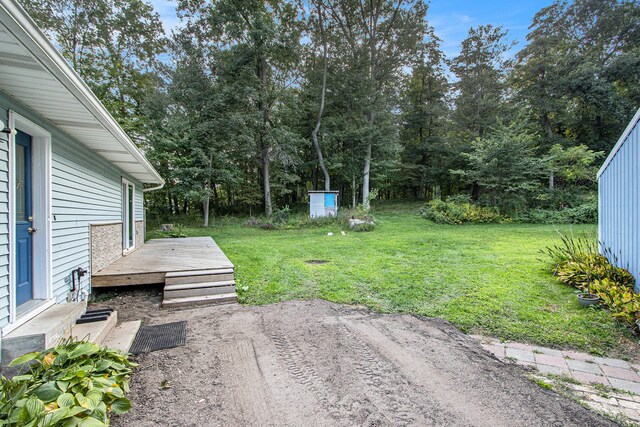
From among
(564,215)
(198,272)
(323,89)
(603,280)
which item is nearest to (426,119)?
(323,89)

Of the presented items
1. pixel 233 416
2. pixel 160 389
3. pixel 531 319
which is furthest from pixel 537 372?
pixel 160 389

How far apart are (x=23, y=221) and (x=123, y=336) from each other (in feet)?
4.62

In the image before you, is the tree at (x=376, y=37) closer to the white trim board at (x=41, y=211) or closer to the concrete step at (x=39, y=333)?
the white trim board at (x=41, y=211)

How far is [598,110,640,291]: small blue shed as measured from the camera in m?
3.46

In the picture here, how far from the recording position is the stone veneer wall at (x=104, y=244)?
4.31 meters

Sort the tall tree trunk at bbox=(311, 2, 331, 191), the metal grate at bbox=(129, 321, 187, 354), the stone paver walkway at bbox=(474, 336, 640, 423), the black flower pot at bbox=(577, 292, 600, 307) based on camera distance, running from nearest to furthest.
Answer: the stone paver walkway at bbox=(474, 336, 640, 423)
the metal grate at bbox=(129, 321, 187, 354)
the black flower pot at bbox=(577, 292, 600, 307)
the tall tree trunk at bbox=(311, 2, 331, 191)

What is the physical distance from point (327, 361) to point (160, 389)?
1.23 metres

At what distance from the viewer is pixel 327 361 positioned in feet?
7.72

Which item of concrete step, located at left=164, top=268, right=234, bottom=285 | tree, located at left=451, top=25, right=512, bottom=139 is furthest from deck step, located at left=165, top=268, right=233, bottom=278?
tree, located at left=451, top=25, right=512, bottom=139

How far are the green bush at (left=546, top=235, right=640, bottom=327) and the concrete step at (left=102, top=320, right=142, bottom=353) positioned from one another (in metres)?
4.79

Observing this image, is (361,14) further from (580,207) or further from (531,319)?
(531,319)

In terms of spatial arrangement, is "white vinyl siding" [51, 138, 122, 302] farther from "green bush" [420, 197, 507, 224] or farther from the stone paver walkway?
"green bush" [420, 197, 507, 224]

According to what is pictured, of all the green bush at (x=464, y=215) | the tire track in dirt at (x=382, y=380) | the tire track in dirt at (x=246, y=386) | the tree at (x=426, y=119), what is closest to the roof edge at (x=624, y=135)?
the tire track in dirt at (x=382, y=380)

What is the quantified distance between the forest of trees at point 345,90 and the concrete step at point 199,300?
31.7ft
